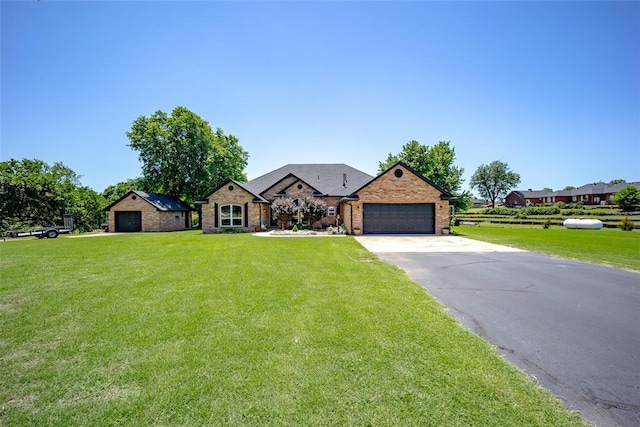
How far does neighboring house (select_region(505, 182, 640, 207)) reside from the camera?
5288cm

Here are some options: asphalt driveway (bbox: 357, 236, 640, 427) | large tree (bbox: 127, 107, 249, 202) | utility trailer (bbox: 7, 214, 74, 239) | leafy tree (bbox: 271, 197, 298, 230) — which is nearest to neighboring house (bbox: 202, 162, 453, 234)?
leafy tree (bbox: 271, 197, 298, 230)

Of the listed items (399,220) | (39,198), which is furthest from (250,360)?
(39,198)

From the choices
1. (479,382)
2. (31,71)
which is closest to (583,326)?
(479,382)

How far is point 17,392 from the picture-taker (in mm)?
2820

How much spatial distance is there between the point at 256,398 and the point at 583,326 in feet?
16.6

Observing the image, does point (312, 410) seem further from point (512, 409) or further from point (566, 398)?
point (566, 398)

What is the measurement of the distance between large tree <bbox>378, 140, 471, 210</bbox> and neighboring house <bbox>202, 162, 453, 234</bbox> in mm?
6055

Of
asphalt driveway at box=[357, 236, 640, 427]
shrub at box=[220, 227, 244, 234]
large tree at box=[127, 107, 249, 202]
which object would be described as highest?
large tree at box=[127, 107, 249, 202]

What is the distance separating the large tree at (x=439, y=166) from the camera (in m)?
29.2

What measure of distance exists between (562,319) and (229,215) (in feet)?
73.9

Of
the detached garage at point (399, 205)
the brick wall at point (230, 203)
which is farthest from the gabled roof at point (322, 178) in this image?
the detached garage at point (399, 205)

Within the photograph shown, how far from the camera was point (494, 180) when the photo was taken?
79875 millimetres

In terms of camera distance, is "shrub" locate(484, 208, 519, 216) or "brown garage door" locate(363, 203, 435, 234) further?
"shrub" locate(484, 208, 519, 216)

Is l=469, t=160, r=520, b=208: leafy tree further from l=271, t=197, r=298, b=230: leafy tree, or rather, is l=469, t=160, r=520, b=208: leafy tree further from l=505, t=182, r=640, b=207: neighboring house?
l=271, t=197, r=298, b=230: leafy tree
